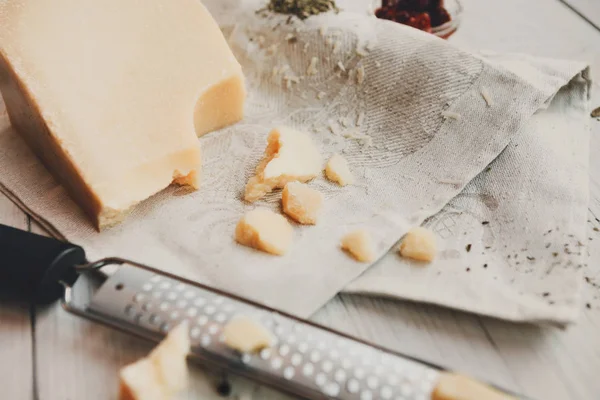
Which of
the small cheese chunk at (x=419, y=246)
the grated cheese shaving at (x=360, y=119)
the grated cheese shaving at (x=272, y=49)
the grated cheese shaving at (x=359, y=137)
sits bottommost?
the small cheese chunk at (x=419, y=246)

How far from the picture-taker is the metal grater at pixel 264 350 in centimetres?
67

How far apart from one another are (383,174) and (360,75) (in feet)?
0.85

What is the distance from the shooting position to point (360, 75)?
121 cm

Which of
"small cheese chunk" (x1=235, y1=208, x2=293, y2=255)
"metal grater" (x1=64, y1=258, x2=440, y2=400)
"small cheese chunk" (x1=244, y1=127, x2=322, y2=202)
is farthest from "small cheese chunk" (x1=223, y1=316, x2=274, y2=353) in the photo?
"small cheese chunk" (x1=244, y1=127, x2=322, y2=202)

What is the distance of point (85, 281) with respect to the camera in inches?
33.9

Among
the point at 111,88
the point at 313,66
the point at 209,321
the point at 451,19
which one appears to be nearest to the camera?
the point at 209,321

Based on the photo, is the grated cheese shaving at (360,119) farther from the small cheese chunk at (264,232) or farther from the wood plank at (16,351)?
the wood plank at (16,351)

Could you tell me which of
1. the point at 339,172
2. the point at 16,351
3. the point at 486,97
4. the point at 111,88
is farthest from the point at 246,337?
the point at 486,97

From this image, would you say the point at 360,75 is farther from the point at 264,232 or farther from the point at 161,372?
the point at 161,372

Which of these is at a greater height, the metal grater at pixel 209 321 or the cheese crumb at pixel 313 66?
the cheese crumb at pixel 313 66

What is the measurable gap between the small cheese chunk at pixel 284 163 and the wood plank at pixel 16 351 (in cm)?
39

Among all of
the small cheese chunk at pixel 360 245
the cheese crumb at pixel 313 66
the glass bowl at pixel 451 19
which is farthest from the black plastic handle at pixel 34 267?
the glass bowl at pixel 451 19

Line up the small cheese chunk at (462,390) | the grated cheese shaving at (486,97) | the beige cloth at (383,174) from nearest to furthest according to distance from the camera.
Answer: the small cheese chunk at (462,390), the beige cloth at (383,174), the grated cheese shaving at (486,97)

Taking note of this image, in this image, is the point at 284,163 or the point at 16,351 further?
the point at 284,163
